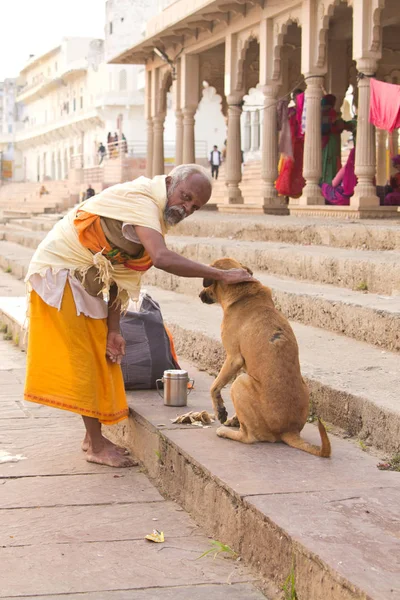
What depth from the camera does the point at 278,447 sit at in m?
3.68

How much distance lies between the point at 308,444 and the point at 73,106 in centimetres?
5835

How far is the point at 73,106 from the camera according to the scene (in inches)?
2355

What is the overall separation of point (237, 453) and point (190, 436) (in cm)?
36

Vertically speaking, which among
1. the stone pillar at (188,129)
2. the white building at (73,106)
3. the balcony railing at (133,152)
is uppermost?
the white building at (73,106)

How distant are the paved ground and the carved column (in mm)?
9199

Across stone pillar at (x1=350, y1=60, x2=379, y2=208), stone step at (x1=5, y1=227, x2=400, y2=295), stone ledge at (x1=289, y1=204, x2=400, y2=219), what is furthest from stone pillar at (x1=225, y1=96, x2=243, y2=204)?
stone step at (x1=5, y1=227, x2=400, y2=295)

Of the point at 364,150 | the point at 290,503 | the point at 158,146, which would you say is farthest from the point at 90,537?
the point at 158,146

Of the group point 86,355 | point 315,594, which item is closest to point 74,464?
point 86,355

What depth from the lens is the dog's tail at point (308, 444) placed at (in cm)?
346

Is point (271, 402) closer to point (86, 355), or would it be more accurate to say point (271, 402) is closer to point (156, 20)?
point (86, 355)

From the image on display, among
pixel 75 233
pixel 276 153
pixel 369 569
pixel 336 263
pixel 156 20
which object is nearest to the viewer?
pixel 369 569

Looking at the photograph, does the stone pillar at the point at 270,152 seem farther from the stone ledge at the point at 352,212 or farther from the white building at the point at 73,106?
the white building at the point at 73,106

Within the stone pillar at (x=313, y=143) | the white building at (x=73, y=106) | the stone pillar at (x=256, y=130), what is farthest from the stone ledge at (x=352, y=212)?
the white building at (x=73, y=106)

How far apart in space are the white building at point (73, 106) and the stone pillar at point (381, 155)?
3188 centimetres
